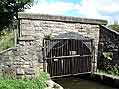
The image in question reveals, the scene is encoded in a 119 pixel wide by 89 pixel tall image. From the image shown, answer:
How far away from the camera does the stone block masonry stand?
8.33 meters

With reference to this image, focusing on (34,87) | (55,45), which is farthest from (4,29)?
(34,87)

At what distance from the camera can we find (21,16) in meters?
8.80

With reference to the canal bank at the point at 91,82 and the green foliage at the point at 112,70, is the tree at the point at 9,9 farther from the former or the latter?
the green foliage at the point at 112,70

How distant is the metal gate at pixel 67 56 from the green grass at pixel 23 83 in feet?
4.55

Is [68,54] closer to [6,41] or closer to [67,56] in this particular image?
[67,56]

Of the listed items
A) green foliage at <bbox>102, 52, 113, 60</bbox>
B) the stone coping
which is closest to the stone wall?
green foliage at <bbox>102, 52, 113, 60</bbox>

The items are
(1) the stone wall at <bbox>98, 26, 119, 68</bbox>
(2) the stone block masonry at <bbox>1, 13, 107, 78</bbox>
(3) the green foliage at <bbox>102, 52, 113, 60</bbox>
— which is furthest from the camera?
(3) the green foliage at <bbox>102, 52, 113, 60</bbox>

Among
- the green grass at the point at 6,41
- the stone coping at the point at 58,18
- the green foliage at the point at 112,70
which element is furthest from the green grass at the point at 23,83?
the green grass at the point at 6,41

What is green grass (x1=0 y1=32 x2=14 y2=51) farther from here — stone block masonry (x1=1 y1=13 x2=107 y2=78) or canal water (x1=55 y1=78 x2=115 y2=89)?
stone block masonry (x1=1 y1=13 x2=107 y2=78)

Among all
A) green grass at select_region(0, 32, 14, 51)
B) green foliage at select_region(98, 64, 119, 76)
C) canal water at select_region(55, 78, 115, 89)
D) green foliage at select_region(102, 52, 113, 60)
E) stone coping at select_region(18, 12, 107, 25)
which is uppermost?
stone coping at select_region(18, 12, 107, 25)

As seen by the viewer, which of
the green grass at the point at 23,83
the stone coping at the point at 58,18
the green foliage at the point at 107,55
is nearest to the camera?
the green grass at the point at 23,83

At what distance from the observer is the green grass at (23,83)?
24.4 feet

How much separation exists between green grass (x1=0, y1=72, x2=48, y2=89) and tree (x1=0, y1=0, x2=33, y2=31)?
21.6 ft

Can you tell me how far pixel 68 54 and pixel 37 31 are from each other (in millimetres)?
1948
